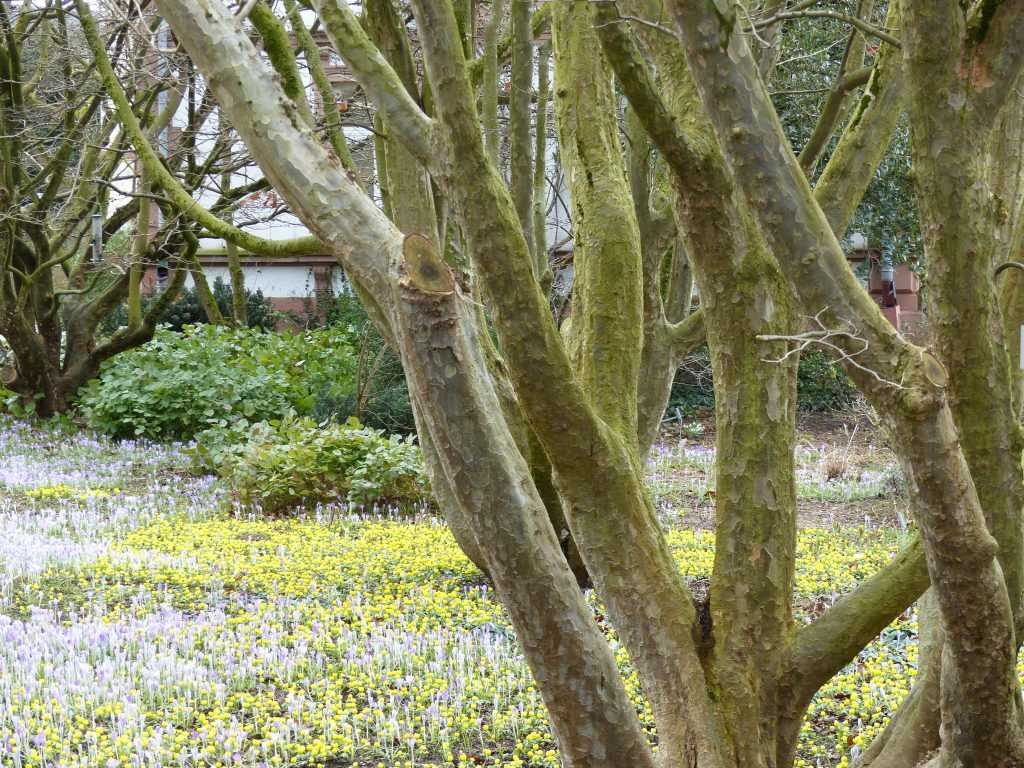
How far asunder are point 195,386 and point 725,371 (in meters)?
10.2

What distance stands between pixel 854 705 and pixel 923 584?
1787 millimetres

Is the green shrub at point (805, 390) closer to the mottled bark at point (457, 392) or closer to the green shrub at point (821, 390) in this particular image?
the green shrub at point (821, 390)

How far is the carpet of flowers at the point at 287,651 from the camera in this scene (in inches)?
148

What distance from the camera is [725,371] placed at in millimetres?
2682

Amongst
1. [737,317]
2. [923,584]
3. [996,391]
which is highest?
[737,317]

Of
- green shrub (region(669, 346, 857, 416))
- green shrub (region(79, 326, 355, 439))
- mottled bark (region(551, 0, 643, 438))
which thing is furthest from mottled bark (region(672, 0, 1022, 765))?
green shrub (region(669, 346, 857, 416))

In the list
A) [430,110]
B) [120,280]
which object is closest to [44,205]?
[120,280]

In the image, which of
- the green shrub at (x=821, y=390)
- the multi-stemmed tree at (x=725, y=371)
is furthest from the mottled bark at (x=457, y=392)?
the green shrub at (x=821, y=390)

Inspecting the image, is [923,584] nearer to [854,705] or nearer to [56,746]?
[854,705]

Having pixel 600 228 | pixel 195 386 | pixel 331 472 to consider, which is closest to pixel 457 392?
pixel 600 228

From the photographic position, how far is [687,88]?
108 inches

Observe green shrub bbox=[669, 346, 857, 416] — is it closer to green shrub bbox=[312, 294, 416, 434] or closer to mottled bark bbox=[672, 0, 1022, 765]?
green shrub bbox=[312, 294, 416, 434]

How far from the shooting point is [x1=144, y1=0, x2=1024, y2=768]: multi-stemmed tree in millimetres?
1907

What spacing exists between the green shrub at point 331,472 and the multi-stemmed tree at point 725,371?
5.67 m
